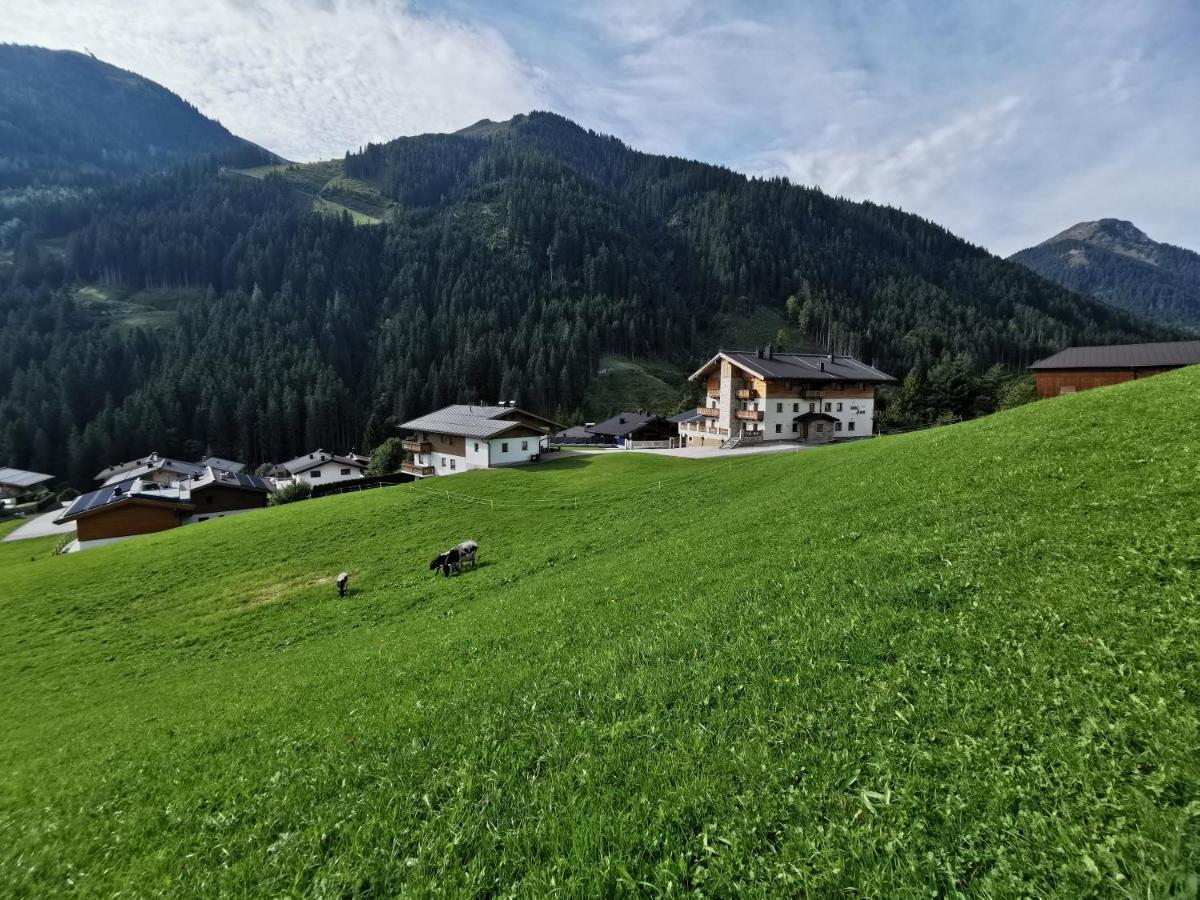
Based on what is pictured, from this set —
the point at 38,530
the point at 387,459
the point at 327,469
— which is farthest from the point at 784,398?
the point at 38,530

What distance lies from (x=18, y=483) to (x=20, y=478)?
3.09 meters

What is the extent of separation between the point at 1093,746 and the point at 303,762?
35.7 ft

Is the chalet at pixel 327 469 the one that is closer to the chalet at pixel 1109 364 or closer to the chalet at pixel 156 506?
the chalet at pixel 156 506

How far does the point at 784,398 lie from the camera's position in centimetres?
7038

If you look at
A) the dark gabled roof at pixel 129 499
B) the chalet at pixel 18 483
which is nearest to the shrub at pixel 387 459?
the dark gabled roof at pixel 129 499

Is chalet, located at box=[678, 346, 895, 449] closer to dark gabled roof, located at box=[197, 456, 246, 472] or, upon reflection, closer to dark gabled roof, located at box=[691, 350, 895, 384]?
dark gabled roof, located at box=[691, 350, 895, 384]

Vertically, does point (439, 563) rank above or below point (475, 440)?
below

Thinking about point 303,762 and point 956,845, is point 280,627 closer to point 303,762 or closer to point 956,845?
point 303,762

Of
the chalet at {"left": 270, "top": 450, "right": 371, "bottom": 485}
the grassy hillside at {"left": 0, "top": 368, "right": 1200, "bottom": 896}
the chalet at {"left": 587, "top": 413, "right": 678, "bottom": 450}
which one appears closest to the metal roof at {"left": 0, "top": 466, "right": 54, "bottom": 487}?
the chalet at {"left": 270, "top": 450, "right": 371, "bottom": 485}

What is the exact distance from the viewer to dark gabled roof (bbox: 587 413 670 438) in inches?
3908

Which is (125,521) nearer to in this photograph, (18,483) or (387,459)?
(387,459)

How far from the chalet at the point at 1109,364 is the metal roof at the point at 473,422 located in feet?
220

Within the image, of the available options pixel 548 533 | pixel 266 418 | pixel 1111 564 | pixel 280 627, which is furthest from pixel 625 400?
pixel 1111 564

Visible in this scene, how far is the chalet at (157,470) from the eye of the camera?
93.0m
